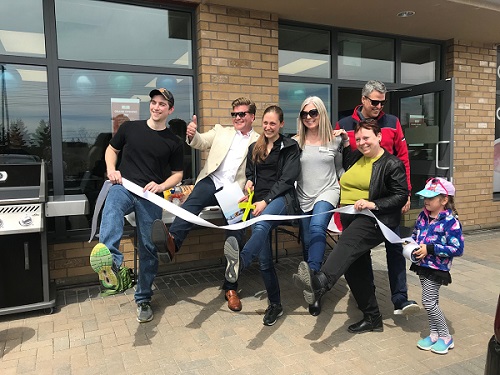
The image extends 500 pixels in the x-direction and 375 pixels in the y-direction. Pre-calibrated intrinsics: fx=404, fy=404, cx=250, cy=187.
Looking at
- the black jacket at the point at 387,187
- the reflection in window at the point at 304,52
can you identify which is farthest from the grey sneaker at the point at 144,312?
the reflection in window at the point at 304,52

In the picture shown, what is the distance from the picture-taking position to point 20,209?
135 inches

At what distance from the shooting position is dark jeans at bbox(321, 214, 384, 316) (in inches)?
114

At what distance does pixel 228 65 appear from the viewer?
484cm

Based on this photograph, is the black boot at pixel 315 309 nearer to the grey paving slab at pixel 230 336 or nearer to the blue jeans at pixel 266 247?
the grey paving slab at pixel 230 336

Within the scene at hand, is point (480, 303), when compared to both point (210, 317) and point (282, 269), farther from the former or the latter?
point (210, 317)

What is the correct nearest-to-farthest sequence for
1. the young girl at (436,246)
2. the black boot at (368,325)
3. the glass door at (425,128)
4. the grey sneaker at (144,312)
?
the young girl at (436,246), the black boot at (368,325), the grey sneaker at (144,312), the glass door at (425,128)

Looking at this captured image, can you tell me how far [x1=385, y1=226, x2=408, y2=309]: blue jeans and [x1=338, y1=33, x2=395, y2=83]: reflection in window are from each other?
3.24 m

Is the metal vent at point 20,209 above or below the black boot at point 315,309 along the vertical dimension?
above

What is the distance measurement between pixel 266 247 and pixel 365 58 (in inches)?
156

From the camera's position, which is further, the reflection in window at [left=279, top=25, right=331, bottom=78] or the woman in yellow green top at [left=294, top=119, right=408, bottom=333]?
the reflection in window at [left=279, top=25, right=331, bottom=78]

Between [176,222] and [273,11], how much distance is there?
297cm

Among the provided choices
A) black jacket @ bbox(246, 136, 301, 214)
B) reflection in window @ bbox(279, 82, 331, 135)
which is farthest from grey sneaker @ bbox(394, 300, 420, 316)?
reflection in window @ bbox(279, 82, 331, 135)

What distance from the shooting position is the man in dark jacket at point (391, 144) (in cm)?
343

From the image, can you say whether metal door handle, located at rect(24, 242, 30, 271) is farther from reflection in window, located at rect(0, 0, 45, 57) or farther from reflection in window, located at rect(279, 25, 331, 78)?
reflection in window, located at rect(279, 25, 331, 78)
